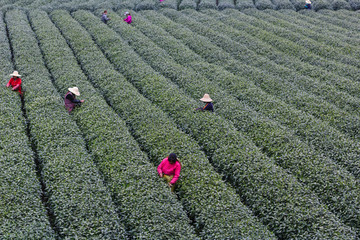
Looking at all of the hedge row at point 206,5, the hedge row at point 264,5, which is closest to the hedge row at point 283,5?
the hedge row at point 264,5

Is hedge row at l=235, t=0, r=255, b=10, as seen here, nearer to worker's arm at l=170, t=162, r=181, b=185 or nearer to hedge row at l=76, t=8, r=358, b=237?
hedge row at l=76, t=8, r=358, b=237

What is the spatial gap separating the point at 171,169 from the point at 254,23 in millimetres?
23270

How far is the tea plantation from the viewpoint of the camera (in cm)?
925

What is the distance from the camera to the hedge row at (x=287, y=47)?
20594 mm

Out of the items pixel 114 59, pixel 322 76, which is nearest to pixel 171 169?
pixel 114 59

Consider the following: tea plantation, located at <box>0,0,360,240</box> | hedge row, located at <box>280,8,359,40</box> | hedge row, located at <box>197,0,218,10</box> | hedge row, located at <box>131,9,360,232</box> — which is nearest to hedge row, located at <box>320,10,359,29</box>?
hedge row, located at <box>280,8,359,40</box>

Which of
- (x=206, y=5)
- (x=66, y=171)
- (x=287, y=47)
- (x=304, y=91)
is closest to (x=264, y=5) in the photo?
(x=206, y=5)

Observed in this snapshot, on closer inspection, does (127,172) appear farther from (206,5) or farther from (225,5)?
(225,5)

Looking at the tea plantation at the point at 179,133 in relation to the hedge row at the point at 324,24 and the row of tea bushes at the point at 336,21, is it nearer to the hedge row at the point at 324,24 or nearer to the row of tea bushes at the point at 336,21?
the hedge row at the point at 324,24

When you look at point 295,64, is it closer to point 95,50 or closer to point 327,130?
point 327,130

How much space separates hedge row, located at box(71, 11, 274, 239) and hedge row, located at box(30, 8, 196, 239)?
56cm

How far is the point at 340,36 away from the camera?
26719 millimetres

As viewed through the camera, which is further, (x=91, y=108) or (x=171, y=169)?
(x=91, y=108)

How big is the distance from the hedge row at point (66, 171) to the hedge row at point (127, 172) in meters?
0.45
